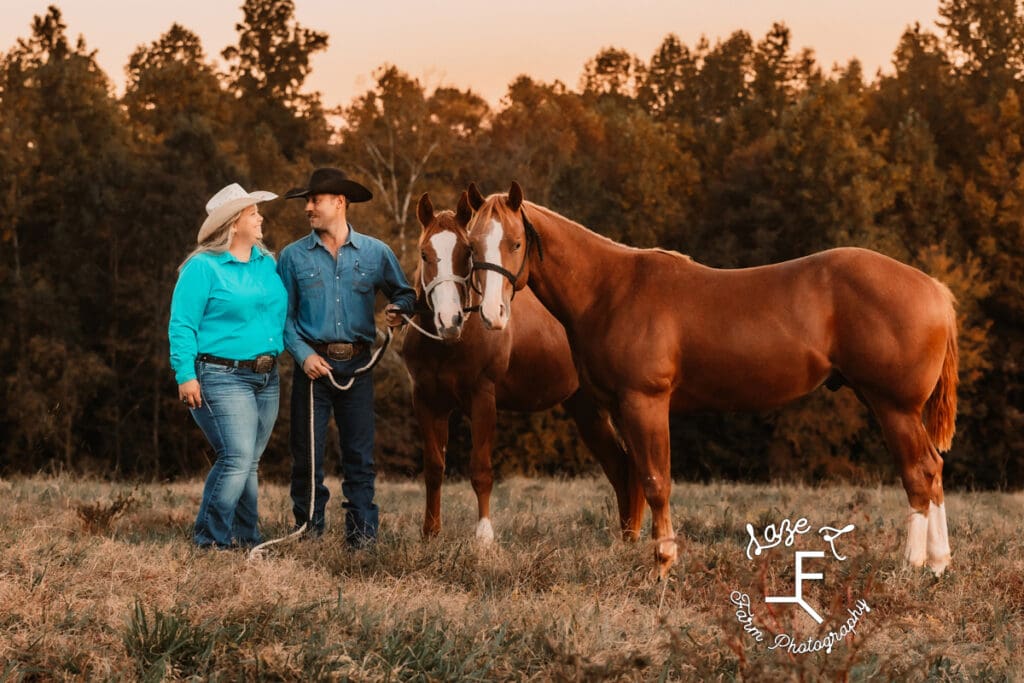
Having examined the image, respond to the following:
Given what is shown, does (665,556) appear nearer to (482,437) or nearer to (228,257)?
(482,437)

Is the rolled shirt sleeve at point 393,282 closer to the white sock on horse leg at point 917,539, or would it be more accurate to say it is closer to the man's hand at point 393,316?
the man's hand at point 393,316

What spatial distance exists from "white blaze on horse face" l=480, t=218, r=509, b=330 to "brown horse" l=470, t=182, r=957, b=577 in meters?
0.18

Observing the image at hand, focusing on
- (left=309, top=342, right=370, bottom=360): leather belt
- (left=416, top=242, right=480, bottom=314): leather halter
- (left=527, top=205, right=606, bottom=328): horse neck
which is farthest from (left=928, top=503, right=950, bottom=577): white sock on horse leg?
(left=309, top=342, right=370, bottom=360): leather belt

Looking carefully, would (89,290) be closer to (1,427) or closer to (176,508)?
(1,427)

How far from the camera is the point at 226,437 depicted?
6336 mm

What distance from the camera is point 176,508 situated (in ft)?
27.6

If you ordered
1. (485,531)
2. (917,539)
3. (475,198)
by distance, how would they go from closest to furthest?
1. (917,539)
2. (475,198)
3. (485,531)

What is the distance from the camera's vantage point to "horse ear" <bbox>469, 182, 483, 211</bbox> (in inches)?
254

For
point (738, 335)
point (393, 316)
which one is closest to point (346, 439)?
point (393, 316)

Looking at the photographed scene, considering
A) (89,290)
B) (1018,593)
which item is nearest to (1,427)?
(89,290)

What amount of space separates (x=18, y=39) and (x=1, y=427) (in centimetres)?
1289

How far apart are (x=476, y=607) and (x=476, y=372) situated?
2.66m

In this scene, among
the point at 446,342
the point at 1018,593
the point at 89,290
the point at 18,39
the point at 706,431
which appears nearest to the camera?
the point at 1018,593

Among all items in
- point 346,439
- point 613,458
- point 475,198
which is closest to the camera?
point 475,198
